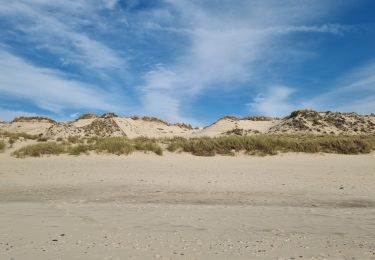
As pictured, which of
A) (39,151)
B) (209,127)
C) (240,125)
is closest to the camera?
(39,151)

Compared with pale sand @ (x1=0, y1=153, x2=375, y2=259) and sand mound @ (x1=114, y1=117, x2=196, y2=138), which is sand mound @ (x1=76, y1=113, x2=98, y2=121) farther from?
pale sand @ (x1=0, y1=153, x2=375, y2=259)

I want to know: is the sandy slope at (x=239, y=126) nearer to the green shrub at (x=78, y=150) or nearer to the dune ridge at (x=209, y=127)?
the dune ridge at (x=209, y=127)

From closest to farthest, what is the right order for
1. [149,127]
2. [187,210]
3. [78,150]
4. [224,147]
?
[187,210]
[78,150]
[224,147]
[149,127]

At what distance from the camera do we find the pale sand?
4.76 metres

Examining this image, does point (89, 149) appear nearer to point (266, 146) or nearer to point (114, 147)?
point (114, 147)

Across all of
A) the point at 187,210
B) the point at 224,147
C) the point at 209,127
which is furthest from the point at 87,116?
the point at 187,210

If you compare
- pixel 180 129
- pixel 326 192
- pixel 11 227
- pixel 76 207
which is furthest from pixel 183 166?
Result: pixel 180 129

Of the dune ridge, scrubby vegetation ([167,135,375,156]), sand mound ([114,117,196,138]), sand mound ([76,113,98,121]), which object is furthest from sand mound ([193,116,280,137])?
scrubby vegetation ([167,135,375,156])

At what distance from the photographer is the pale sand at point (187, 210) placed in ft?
15.6

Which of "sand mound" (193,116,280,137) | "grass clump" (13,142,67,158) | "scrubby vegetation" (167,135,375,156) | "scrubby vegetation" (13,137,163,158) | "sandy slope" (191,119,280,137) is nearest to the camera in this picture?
"grass clump" (13,142,67,158)

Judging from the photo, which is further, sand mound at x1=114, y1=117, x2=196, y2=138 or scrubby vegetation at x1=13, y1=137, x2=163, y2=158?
sand mound at x1=114, y1=117, x2=196, y2=138

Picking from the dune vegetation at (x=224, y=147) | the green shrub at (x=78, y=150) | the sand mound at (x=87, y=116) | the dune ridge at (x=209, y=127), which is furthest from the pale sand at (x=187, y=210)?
the sand mound at (x=87, y=116)

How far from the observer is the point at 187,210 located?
7047 mm

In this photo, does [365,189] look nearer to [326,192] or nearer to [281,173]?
[326,192]
